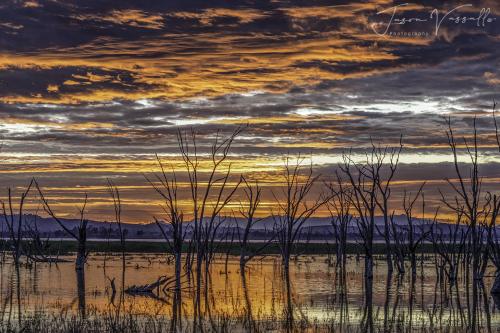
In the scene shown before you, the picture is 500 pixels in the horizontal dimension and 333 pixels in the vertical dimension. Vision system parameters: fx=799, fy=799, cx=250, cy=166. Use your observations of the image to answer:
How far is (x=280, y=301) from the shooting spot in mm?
25047

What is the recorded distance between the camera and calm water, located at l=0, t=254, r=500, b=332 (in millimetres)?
20480

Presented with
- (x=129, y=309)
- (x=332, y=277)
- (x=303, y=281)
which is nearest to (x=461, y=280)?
(x=332, y=277)

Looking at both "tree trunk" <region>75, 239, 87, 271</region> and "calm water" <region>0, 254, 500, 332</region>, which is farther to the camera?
"tree trunk" <region>75, 239, 87, 271</region>

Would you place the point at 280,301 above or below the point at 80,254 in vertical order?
below

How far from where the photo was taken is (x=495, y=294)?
92.4ft

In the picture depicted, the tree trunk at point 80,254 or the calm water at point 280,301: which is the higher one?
the tree trunk at point 80,254

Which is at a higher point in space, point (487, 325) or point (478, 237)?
point (478, 237)

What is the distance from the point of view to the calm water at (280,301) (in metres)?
20.5

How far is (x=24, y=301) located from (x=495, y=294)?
1598cm

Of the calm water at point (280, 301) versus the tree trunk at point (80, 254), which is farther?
the tree trunk at point (80, 254)

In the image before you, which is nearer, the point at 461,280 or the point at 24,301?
the point at 24,301

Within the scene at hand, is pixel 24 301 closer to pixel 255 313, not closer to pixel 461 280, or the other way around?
pixel 255 313

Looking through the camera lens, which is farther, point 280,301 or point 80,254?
point 80,254

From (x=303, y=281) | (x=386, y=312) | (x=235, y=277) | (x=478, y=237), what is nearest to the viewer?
(x=386, y=312)
